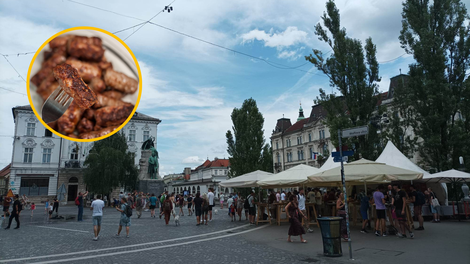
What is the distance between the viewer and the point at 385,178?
1120 centimetres

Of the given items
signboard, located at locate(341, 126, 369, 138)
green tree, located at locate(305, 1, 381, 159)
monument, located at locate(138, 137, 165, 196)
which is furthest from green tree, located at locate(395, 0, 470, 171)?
monument, located at locate(138, 137, 165, 196)

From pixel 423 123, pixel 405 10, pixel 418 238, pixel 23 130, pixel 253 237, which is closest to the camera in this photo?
pixel 418 238

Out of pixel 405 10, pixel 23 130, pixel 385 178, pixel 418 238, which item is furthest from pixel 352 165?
pixel 23 130

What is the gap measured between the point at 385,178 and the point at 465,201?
24.9 feet

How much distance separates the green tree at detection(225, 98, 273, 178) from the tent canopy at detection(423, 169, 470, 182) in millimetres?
19285

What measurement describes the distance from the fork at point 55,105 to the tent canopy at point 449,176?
16.1 metres

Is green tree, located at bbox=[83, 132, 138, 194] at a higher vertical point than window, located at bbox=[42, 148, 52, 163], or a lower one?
lower

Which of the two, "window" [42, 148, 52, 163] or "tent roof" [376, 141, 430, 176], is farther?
"window" [42, 148, 52, 163]

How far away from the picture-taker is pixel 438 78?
66.1 feet

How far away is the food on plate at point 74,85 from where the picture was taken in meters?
6.49

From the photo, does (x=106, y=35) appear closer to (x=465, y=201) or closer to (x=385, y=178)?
(x=385, y=178)

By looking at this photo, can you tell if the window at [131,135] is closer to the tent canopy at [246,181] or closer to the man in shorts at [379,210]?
the tent canopy at [246,181]

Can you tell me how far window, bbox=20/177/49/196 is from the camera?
155 ft

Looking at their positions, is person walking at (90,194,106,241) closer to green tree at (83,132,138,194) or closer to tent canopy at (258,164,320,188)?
tent canopy at (258,164,320,188)
